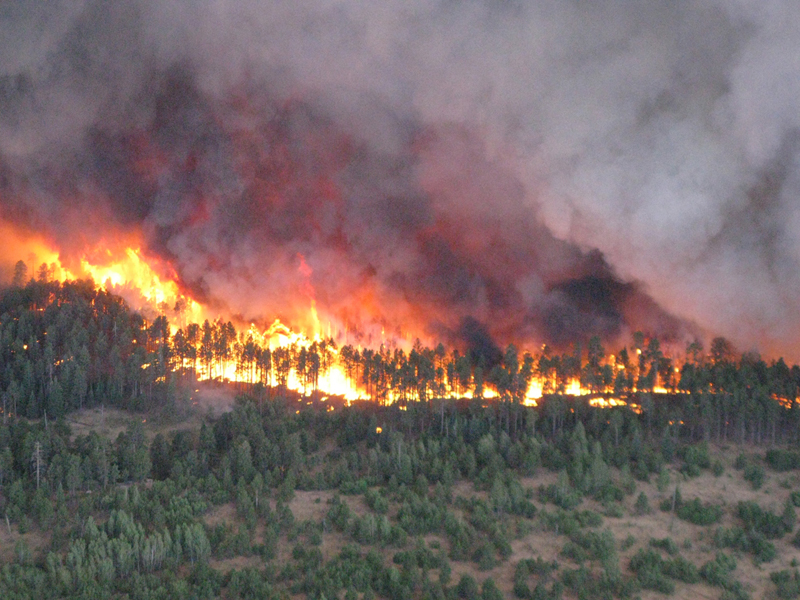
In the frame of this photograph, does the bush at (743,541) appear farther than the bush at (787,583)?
Yes

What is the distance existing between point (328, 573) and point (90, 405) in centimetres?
4463

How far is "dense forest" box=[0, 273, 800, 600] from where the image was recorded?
4978 cm

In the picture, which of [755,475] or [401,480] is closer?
[401,480]

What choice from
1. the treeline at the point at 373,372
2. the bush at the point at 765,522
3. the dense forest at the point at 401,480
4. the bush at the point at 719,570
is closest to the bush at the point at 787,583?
the dense forest at the point at 401,480

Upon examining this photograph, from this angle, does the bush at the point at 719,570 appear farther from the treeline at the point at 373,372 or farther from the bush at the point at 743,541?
the treeline at the point at 373,372

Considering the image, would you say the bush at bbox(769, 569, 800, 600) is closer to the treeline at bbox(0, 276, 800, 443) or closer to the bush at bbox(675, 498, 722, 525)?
the bush at bbox(675, 498, 722, 525)

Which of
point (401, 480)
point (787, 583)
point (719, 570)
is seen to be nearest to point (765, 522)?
point (787, 583)

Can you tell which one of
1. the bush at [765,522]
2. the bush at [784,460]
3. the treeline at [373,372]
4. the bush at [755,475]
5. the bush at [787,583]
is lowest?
the bush at [787,583]

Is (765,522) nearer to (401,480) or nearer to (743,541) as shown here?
(743,541)

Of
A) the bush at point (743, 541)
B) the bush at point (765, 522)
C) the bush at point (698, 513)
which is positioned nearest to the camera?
the bush at point (743, 541)

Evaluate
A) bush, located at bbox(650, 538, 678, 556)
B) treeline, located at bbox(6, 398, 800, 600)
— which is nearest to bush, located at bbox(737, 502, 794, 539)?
treeline, located at bbox(6, 398, 800, 600)

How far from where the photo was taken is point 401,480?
62.7 meters

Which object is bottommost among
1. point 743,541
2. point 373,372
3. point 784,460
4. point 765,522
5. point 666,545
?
point 666,545

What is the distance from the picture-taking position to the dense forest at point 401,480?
49781mm
